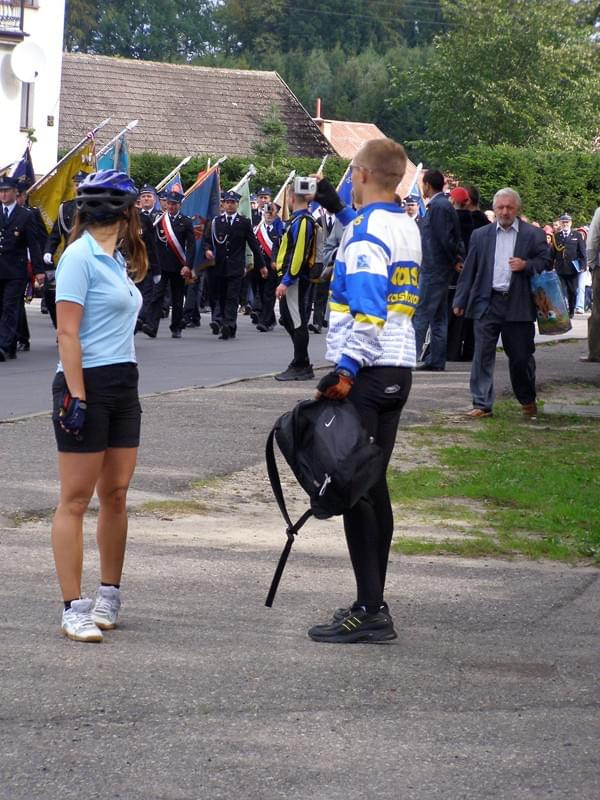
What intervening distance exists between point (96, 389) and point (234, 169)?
129ft

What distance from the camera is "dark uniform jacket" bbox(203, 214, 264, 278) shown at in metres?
22.8

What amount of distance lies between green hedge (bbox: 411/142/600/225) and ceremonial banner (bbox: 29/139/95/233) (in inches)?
750

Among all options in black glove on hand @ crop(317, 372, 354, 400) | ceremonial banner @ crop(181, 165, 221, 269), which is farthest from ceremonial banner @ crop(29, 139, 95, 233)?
black glove on hand @ crop(317, 372, 354, 400)

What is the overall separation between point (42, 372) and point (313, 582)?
9627mm

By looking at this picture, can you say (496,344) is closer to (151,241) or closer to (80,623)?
(80,623)

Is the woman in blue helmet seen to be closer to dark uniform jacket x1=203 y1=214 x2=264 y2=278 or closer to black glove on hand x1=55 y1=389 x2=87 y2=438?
black glove on hand x1=55 y1=389 x2=87 y2=438

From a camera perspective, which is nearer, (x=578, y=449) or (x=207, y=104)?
(x=578, y=449)

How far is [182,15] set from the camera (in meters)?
99.1

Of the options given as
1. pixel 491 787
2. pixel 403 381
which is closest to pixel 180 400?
pixel 403 381

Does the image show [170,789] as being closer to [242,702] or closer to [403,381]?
[242,702]

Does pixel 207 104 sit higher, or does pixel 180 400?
pixel 207 104

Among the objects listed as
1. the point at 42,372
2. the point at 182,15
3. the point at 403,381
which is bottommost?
the point at 42,372

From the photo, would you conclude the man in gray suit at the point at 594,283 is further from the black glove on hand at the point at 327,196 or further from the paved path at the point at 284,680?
the black glove on hand at the point at 327,196

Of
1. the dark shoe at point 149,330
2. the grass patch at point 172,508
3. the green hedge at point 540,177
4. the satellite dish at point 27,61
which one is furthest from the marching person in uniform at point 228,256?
the satellite dish at point 27,61
